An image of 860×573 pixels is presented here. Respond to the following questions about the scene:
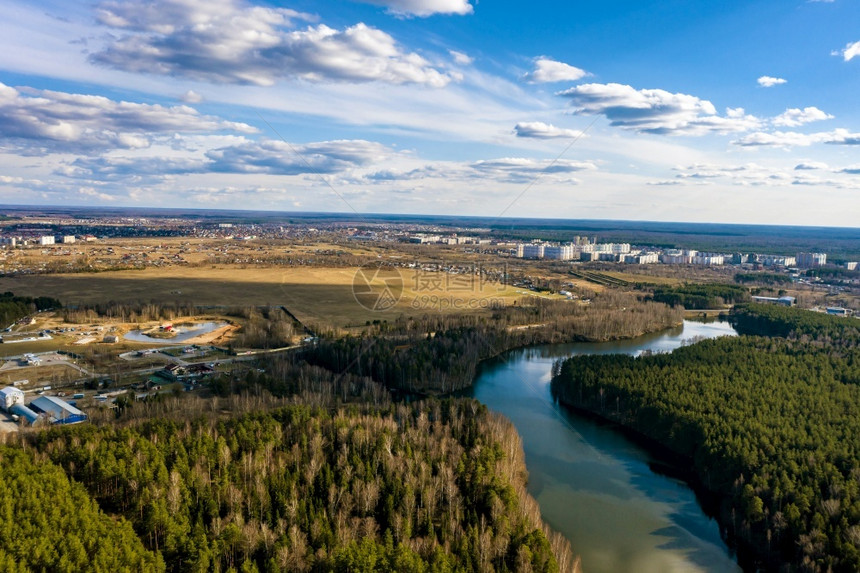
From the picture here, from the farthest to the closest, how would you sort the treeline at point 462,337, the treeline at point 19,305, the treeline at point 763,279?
the treeline at point 763,279
the treeline at point 19,305
the treeline at point 462,337

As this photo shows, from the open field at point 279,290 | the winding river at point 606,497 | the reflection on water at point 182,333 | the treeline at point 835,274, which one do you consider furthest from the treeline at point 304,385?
the treeline at point 835,274

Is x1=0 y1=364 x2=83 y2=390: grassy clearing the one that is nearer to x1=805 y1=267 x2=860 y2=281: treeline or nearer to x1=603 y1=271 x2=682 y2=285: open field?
x1=603 y1=271 x2=682 y2=285: open field

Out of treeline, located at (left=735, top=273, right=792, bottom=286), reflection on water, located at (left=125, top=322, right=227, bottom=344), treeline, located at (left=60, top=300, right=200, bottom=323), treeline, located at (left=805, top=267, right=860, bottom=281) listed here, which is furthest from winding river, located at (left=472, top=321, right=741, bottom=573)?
treeline, located at (left=805, top=267, right=860, bottom=281)

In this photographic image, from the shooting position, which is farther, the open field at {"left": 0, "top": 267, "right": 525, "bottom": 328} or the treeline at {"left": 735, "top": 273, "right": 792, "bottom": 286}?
the treeline at {"left": 735, "top": 273, "right": 792, "bottom": 286}

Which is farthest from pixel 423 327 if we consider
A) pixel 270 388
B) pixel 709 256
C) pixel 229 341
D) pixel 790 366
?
pixel 709 256

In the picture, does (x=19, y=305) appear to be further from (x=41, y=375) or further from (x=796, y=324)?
(x=796, y=324)

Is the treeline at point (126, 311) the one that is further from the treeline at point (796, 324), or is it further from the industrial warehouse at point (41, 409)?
the treeline at point (796, 324)
